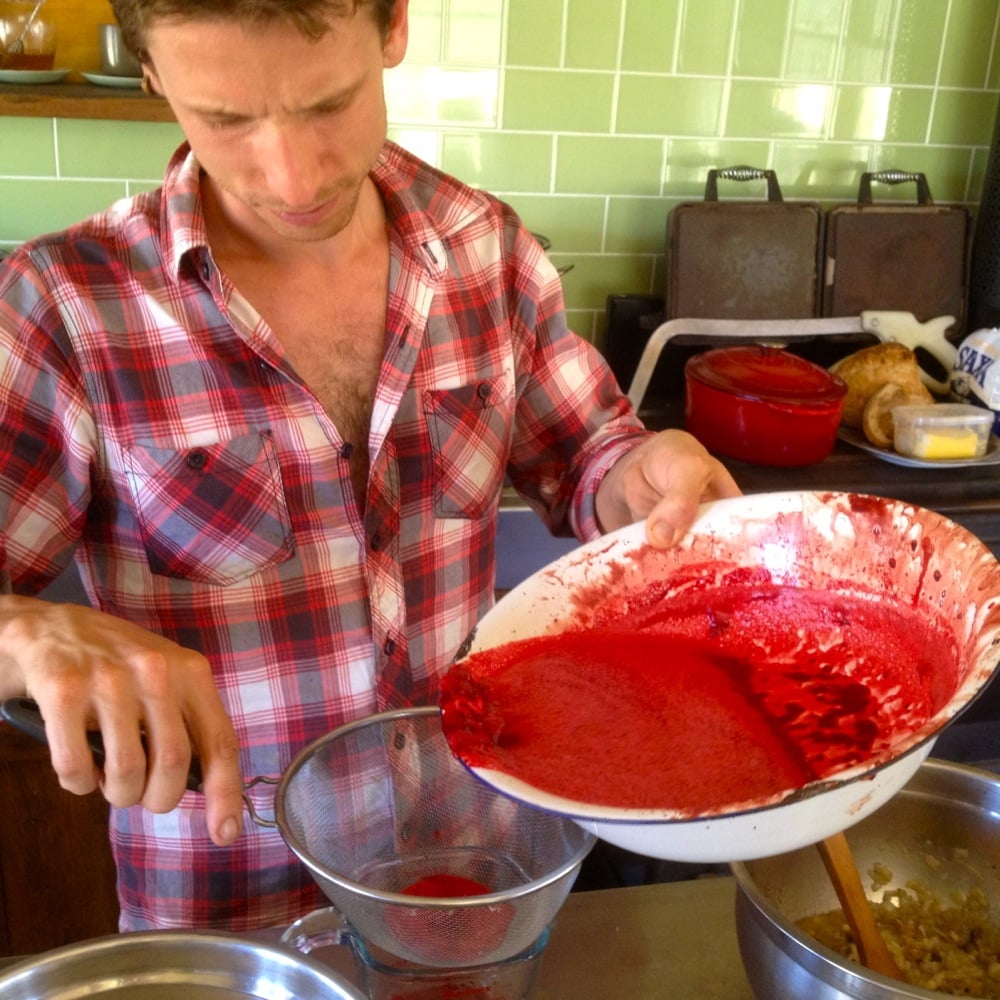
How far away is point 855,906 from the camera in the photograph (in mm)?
748

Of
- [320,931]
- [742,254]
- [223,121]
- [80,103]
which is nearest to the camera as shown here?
[320,931]

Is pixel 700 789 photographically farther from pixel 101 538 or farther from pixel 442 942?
pixel 101 538

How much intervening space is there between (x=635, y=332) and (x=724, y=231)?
9.5 inches

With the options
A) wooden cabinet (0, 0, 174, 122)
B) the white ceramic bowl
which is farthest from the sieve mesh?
wooden cabinet (0, 0, 174, 122)

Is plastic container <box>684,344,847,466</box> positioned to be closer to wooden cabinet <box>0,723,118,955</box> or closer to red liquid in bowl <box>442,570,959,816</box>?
red liquid in bowl <box>442,570,959,816</box>

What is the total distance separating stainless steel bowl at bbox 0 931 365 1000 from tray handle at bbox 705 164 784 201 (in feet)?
5.31

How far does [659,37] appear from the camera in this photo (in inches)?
75.8

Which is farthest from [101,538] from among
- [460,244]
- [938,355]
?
[938,355]

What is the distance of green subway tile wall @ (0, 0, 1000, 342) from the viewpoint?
186 cm

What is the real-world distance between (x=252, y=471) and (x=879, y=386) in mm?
1220

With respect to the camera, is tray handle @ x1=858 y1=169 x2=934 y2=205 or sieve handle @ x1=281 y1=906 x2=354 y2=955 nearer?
sieve handle @ x1=281 y1=906 x2=354 y2=955

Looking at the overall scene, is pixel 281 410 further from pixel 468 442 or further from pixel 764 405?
pixel 764 405

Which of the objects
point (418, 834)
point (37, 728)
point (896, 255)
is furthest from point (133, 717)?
point (896, 255)

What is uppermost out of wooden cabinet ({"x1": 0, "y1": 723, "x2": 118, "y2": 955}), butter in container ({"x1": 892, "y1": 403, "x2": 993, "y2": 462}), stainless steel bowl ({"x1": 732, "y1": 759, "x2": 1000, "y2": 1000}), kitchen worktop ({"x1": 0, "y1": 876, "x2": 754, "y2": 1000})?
butter in container ({"x1": 892, "y1": 403, "x2": 993, "y2": 462})
